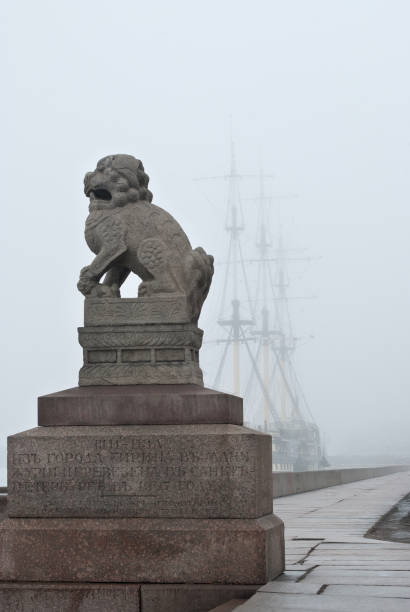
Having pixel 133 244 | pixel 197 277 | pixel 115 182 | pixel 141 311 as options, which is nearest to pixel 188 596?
pixel 141 311

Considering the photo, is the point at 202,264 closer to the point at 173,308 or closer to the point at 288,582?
the point at 173,308

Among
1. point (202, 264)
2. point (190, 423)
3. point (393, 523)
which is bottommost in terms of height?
point (393, 523)

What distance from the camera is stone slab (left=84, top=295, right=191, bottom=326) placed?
25.0 feet

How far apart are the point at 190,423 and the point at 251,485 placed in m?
0.65

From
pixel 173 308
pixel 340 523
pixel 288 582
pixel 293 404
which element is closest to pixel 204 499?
pixel 288 582

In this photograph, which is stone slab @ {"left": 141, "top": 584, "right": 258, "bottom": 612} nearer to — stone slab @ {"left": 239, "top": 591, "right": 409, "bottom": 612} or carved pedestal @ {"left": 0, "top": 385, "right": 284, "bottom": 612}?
carved pedestal @ {"left": 0, "top": 385, "right": 284, "bottom": 612}

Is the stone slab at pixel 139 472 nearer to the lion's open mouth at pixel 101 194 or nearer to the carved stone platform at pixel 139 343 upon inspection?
the carved stone platform at pixel 139 343

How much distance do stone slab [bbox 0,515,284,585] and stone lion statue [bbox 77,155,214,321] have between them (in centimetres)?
173

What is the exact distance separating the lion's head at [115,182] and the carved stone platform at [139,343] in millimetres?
946

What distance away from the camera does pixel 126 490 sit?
726 cm

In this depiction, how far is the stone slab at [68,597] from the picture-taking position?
23.1 ft

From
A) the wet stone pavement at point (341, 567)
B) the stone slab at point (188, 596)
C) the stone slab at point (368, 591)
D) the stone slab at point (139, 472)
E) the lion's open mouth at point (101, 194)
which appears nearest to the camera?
the wet stone pavement at point (341, 567)

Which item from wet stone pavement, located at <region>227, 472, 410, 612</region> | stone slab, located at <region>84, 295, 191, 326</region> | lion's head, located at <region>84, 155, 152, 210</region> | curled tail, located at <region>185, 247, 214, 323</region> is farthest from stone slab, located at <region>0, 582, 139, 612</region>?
lion's head, located at <region>84, 155, 152, 210</region>

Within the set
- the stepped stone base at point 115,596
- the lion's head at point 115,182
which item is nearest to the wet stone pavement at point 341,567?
the stepped stone base at point 115,596
